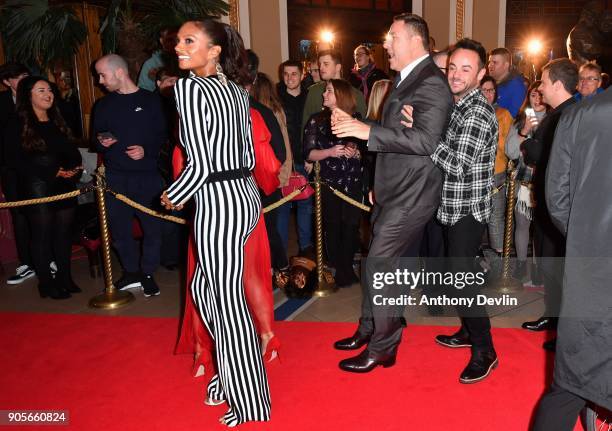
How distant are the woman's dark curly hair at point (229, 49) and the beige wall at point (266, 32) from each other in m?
5.61

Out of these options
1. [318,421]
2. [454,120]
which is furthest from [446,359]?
[454,120]

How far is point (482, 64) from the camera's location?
10.4ft

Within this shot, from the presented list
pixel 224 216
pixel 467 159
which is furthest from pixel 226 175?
pixel 467 159

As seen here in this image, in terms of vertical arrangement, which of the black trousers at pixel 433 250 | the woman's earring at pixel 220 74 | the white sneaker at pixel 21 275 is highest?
the woman's earring at pixel 220 74

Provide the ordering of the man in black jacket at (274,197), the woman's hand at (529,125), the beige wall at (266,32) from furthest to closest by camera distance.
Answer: the beige wall at (266,32) < the man in black jacket at (274,197) < the woman's hand at (529,125)

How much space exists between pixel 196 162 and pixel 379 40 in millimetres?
10331

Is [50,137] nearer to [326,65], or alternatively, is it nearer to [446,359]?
[326,65]

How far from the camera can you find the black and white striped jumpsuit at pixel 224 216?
2422 mm

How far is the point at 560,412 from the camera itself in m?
1.93

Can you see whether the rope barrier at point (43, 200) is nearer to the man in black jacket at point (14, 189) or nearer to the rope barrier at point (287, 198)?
the man in black jacket at point (14, 189)

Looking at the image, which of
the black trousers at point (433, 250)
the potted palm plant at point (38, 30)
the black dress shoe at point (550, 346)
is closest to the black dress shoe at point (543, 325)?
the black dress shoe at point (550, 346)

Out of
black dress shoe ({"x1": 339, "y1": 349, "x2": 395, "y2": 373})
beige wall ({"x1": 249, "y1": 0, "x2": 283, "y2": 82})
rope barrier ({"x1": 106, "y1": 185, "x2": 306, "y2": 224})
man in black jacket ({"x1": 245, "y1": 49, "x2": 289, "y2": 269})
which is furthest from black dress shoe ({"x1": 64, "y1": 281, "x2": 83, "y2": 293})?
beige wall ({"x1": 249, "y1": 0, "x2": 283, "y2": 82})

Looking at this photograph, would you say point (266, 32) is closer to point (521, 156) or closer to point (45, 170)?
point (45, 170)

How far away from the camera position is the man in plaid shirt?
3016 mm
